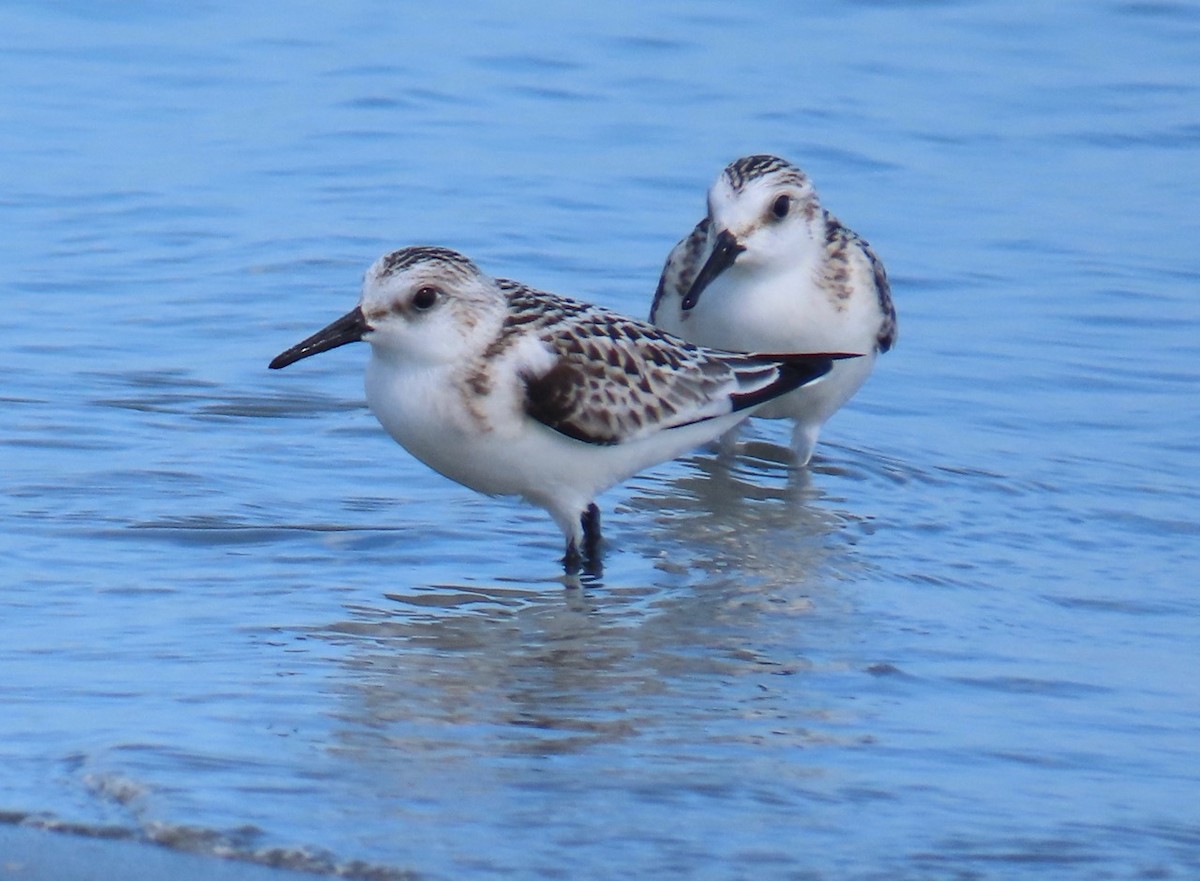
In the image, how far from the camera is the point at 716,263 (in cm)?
876

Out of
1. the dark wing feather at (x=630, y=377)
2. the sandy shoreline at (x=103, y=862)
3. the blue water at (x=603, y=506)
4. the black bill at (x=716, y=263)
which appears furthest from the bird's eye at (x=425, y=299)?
the sandy shoreline at (x=103, y=862)

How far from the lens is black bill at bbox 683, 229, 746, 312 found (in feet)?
28.6

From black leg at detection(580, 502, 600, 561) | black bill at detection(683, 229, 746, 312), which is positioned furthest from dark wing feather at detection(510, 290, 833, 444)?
black bill at detection(683, 229, 746, 312)

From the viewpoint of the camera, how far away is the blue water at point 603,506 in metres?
5.25

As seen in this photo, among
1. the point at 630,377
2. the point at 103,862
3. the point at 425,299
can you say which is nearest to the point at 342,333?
the point at 425,299

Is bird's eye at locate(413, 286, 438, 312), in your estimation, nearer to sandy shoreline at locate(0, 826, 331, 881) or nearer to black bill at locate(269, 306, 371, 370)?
black bill at locate(269, 306, 371, 370)

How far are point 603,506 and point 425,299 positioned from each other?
1676 millimetres

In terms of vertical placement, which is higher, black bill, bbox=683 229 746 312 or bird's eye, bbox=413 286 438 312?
bird's eye, bbox=413 286 438 312

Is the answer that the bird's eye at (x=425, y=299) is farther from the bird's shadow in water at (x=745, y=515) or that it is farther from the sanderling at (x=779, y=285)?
the sanderling at (x=779, y=285)

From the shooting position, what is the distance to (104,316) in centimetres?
1091

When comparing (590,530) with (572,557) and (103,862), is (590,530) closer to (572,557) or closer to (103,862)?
(572,557)

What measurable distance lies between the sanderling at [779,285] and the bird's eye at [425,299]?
1789 millimetres

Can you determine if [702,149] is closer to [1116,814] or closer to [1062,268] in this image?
[1062,268]

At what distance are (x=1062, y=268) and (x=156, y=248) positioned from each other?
16.8 feet
